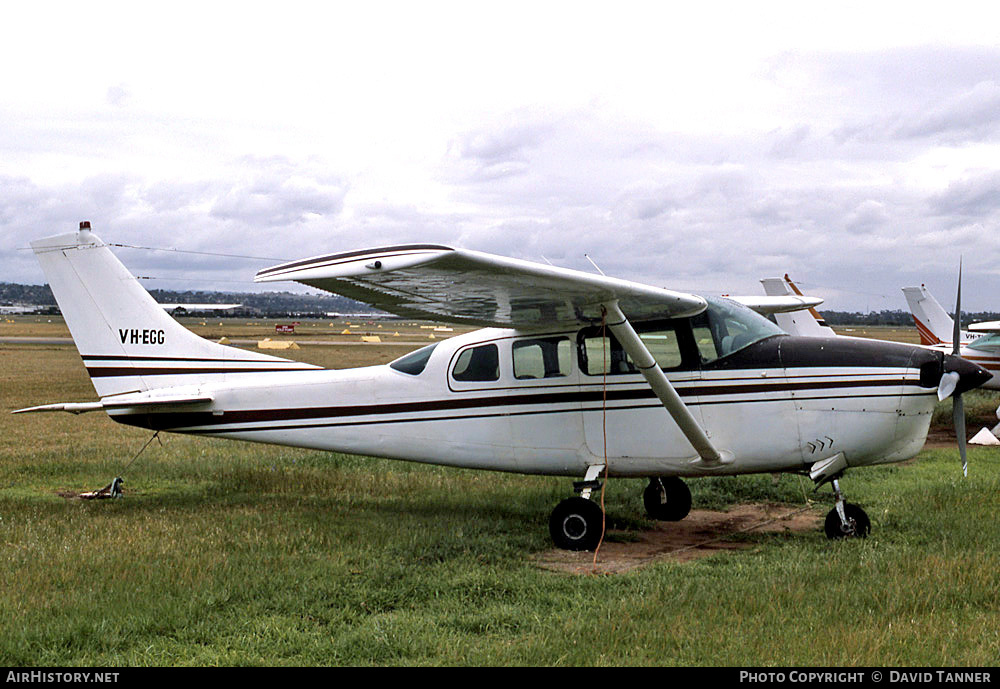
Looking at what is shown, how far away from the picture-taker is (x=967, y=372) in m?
7.66

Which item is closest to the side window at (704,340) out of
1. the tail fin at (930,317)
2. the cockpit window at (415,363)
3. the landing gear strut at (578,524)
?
the landing gear strut at (578,524)

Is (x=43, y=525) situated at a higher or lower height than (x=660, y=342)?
lower

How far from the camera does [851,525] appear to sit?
8188 millimetres

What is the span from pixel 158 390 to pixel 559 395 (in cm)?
461

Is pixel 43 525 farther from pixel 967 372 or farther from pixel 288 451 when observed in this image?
pixel 967 372

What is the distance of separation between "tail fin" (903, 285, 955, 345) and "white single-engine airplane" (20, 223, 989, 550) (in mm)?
18154

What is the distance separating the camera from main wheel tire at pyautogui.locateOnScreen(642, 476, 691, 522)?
32.2 feet

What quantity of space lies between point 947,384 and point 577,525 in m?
3.50

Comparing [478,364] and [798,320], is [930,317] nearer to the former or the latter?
[798,320]

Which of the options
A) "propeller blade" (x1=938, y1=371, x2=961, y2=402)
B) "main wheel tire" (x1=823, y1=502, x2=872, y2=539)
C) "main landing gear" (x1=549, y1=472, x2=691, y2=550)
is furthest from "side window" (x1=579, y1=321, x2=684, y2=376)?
"propeller blade" (x1=938, y1=371, x2=961, y2=402)

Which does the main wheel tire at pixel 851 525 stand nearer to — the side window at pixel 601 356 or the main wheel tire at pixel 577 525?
the main wheel tire at pixel 577 525

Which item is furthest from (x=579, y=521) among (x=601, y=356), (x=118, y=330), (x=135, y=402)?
(x=118, y=330)

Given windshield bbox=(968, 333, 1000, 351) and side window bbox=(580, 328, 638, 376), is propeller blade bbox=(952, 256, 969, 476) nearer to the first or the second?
side window bbox=(580, 328, 638, 376)
